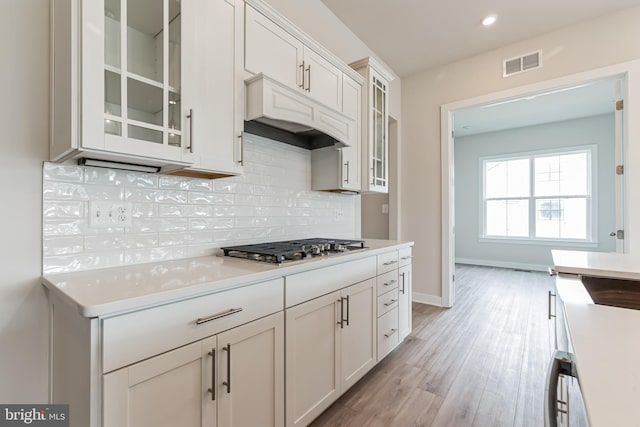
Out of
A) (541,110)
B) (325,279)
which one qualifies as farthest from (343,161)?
(541,110)

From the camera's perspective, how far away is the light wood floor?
174 cm

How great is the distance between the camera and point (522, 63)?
321 centimetres

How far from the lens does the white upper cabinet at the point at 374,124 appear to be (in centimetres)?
264

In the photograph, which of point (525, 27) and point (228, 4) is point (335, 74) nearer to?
point (228, 4)

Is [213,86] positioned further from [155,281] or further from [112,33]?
[155,281]

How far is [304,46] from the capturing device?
200 cm

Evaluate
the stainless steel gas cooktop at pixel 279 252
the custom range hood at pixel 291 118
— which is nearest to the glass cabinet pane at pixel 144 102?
the custom range hood at pixel 291 118

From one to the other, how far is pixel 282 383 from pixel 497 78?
147 inches

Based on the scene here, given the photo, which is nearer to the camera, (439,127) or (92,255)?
(92,255)

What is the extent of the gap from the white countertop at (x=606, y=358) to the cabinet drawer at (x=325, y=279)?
1017 mm

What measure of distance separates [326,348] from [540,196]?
6.29m

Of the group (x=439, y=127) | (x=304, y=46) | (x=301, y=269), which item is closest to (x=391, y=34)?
(x=439, y=127)

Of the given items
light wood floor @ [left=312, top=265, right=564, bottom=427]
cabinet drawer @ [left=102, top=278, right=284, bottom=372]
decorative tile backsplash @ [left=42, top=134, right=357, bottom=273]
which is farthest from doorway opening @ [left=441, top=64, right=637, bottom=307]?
cabinet drawer @ [left=102, top=278, right=284, bottom=372]
